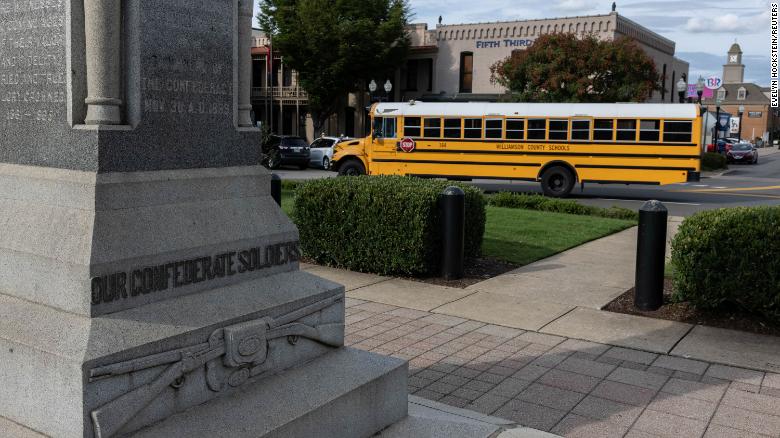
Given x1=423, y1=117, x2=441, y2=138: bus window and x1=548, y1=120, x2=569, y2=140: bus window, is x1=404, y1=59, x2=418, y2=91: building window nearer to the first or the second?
x1=423, y1=117, x2=441, y2=138: bus window

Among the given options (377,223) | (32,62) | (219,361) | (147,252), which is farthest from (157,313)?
(377,223)

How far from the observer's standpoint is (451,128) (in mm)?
23984

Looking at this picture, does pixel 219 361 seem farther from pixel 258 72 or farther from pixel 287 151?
pixel 258 72

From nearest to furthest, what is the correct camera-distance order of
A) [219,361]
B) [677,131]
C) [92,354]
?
[92,354]
[219,361]
[677,131]

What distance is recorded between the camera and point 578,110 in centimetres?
2252

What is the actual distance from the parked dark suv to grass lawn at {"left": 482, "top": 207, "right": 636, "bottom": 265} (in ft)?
66.1

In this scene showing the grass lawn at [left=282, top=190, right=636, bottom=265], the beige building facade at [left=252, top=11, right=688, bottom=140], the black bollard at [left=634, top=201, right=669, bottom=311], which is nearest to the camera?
the black bollard at [left=634, top=201, right=669, bottom=311]

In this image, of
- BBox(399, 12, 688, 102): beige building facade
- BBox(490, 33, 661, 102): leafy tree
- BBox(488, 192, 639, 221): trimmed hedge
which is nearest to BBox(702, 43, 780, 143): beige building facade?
BBox(399, 12, 688, 102): beige building facade

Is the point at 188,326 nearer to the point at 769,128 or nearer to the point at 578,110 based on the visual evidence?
the point at 578,110

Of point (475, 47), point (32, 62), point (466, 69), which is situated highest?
point (475, 47)

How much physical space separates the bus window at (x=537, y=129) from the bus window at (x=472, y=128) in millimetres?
1613

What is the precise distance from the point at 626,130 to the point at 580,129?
4.43ft

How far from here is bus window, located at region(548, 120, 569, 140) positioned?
74.5ft

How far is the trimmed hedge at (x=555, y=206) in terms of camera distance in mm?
17031
